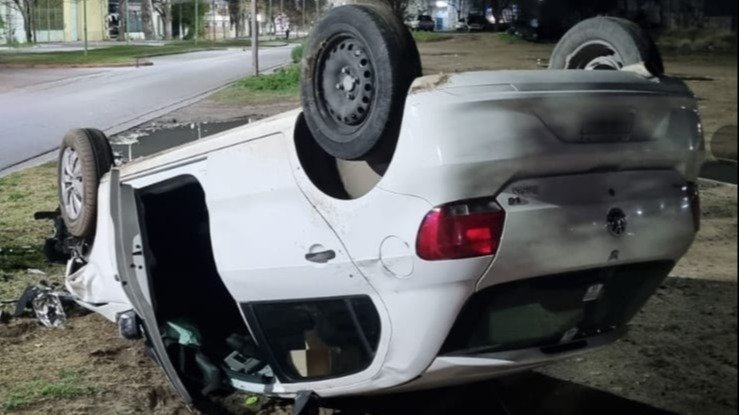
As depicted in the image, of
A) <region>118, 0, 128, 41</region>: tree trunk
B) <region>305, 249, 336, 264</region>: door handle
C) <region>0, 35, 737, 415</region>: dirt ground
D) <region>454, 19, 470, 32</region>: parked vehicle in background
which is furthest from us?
<region>118, 0, 128, 41</region>: tree trunk

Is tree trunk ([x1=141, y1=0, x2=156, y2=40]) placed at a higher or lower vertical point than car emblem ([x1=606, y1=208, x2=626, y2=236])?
higher

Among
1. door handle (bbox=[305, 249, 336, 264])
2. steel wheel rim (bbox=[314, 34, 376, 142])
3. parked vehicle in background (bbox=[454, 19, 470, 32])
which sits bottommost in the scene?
door handle (bbox=[305, 249, 336, 264])

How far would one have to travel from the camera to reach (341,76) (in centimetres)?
290

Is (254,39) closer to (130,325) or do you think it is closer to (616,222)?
(130,325)

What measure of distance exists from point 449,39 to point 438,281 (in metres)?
8.37

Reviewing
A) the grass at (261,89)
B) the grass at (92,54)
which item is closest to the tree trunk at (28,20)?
the grass at (92,54)

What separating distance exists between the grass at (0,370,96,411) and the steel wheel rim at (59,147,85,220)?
818 mm

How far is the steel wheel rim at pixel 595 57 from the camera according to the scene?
321 cm

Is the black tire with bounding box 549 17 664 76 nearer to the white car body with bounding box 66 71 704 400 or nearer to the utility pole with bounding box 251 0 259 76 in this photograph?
the white car body with bounding box 66 71 704 400

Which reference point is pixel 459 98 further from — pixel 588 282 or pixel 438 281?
pixel 588 282

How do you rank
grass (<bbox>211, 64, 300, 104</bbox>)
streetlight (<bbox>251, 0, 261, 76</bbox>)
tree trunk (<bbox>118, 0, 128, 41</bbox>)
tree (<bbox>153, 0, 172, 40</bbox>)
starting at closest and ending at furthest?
tree trunk (<bbox>118, 0, 128, 41</bbox>) < tree (<bbox>153, 0, 172, 40</bbox>) < grass (<bbox>211, 64, 300, 104</bbox>) < streetlight (<bbox>251, 0, 261, 76</bbox>)

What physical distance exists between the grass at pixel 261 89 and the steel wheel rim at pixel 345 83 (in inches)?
521

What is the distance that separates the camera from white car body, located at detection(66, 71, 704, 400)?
8.52 ft

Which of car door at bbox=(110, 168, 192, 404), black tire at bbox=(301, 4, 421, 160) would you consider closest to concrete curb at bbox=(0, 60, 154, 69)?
car door at bbox=(110, 168, 192, 404)
